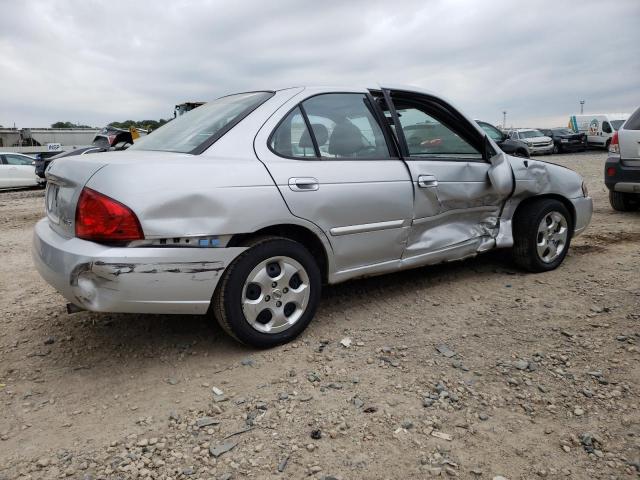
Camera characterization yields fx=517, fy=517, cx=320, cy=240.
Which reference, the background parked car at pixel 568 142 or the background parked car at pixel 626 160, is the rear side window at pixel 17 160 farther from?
the background parked car at pixel 568 142

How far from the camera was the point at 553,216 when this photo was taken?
437 centimetres

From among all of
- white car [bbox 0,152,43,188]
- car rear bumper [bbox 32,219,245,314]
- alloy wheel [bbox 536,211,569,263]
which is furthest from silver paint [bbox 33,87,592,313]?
white car [bbox 0,152,43,188]

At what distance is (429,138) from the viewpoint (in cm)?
378

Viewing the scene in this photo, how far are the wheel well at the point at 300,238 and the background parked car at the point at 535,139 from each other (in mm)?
25049

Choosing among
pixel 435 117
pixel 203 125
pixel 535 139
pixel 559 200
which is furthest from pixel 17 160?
pixel 535 139

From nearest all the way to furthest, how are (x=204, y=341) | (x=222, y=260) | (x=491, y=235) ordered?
(x=222, y=260), (x=204, y=341), (x=491, y=235)

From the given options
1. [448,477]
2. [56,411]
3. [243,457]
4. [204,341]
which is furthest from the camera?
[204,341]

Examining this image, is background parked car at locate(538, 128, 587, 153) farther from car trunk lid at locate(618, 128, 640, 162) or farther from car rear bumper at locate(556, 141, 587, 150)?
car trunk lid at locate(618, 128, 640, 162)

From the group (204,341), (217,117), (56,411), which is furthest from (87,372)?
(217,117)

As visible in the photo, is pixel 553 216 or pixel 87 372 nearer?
pixel 87 372

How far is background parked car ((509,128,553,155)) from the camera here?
85.1ft

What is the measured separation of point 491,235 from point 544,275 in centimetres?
63

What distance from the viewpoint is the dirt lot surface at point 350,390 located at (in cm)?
206

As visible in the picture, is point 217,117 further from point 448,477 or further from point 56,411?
point 448,477
